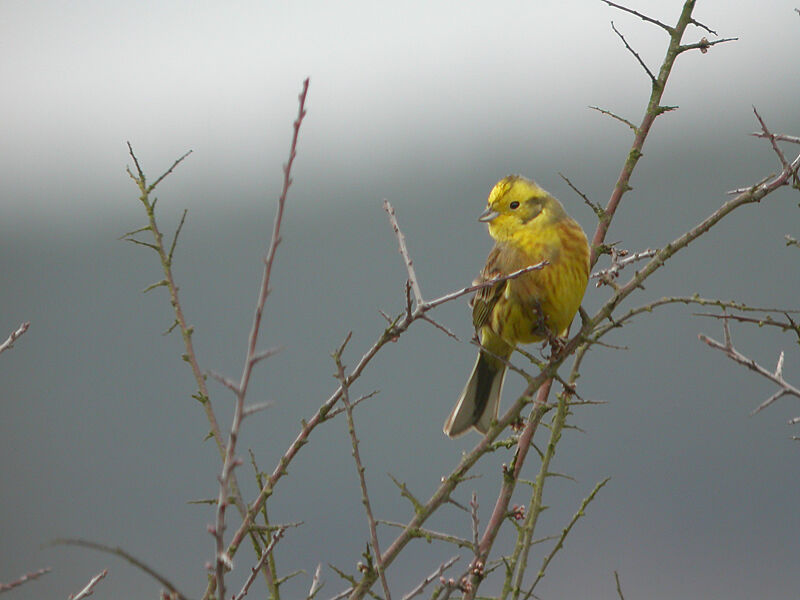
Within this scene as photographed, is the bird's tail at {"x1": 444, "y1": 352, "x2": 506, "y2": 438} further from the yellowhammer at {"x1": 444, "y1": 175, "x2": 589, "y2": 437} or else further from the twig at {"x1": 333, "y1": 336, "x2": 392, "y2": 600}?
the twig at {"x1": 333, "y1": 336, "x2": 392, "y2": 600}

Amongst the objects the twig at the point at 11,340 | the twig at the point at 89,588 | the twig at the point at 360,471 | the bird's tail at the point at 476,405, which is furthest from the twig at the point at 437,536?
the bird's tail at the point at 476,405

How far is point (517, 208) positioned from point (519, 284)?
478 millimetres

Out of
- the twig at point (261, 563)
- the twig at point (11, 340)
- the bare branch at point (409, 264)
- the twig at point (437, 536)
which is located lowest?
the twig at point (261, 563)

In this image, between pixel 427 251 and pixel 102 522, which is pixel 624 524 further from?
pixel 102 522

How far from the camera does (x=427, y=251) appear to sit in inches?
1693

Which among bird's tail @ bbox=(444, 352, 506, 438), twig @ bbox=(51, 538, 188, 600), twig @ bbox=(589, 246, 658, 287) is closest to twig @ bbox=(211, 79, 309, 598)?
twig @ bbox=(51, 538, 188, 600)

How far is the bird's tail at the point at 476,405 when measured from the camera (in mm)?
5637

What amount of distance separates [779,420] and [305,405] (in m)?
20.2

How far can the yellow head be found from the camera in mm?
5320

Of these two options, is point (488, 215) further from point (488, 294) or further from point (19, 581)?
point (19, 581)

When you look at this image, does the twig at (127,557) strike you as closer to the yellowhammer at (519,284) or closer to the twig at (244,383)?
the twig at (244,383)

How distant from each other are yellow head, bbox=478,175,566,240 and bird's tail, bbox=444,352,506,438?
672 mm

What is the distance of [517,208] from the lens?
5.42 metres

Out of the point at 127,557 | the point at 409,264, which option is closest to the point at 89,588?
the point at 127,557
